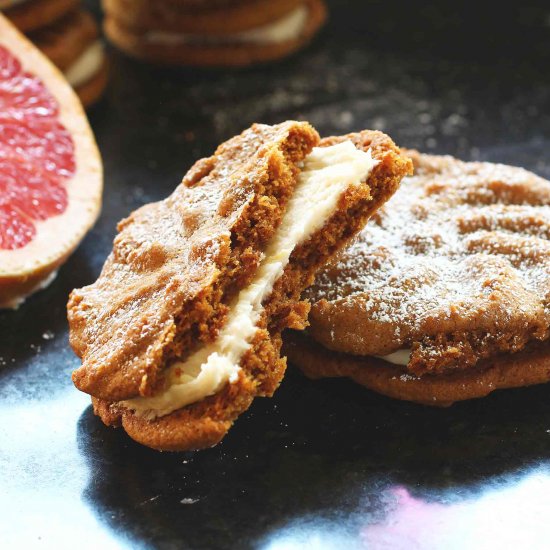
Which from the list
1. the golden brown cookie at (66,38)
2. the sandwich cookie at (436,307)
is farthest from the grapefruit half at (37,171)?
the sandwich cookie at (436,307)

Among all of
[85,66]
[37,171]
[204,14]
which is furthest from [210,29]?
[37,171]

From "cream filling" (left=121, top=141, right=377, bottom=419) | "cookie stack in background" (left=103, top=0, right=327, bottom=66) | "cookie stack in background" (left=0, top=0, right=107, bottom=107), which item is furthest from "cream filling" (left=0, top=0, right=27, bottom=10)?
"cream filling" (left=121, top=141, right=377, bottom=419)

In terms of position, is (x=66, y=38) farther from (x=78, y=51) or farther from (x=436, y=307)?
(x=436, y=307)

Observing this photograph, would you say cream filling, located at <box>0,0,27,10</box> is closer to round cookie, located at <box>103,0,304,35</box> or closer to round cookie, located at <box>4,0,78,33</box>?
round cookie, located at <box>4,0,78,33</box>

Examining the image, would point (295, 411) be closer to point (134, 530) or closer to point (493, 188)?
point (134, 530)

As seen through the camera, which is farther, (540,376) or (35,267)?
(35,267)

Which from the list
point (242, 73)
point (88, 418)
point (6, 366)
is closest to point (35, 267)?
point (6, 366)
